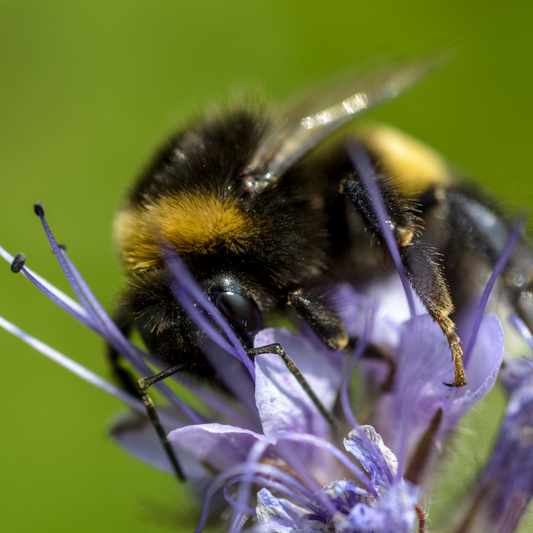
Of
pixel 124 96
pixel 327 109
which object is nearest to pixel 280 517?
pixel 327 109

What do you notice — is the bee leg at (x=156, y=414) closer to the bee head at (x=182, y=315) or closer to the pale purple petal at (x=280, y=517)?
the bee head at (x=182, y=315)

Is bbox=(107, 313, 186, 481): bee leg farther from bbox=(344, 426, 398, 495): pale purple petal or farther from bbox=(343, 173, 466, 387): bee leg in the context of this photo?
bbox=(343, 173, 466, 387): bee leg

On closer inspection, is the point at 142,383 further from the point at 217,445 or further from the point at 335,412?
the point at 335,412

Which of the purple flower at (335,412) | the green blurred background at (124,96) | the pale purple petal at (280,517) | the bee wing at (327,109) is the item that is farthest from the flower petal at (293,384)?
the green blurred background at (124,96)

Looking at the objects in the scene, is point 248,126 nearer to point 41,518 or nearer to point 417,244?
point 417,244

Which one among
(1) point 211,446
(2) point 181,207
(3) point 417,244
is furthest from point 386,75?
(1) point 211,446
